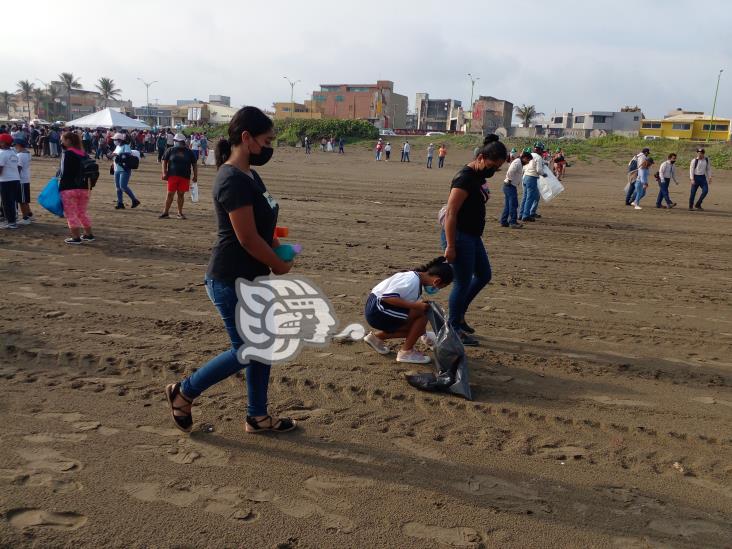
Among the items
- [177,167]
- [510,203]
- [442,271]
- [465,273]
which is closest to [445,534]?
[442,271]

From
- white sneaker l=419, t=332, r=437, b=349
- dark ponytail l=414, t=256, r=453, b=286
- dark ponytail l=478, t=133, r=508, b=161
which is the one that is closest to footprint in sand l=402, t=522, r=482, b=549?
white sneaker l=419, t=332, r=437, b=349

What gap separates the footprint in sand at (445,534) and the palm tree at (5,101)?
13835 centimetres

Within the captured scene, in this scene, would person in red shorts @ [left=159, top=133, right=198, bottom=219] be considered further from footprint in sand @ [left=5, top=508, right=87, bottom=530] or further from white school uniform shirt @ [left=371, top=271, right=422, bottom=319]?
footprint in sand @ [left=5, top=508, right=87, bottom=530]

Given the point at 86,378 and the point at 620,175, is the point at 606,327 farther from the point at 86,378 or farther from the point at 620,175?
the point at 620,175

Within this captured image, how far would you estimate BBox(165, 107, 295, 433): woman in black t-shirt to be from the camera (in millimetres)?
2992

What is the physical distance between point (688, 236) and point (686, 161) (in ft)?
84.4

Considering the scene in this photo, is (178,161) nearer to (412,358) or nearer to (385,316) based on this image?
(385,316)

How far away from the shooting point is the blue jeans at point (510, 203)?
39.2 ft

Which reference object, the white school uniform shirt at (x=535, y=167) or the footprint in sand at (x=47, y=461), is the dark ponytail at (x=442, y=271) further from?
the white school uniform shirt at (x=535, y=167)

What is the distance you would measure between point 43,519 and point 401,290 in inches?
111

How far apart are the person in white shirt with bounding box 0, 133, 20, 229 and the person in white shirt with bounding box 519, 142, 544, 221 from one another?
9.55 m

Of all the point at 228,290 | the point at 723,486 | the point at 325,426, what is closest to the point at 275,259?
the point at 228,290

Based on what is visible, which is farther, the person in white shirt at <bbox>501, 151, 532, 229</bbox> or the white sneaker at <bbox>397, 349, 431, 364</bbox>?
the person in white shirt at <bbox>501, 151, 532, 229</bbox>

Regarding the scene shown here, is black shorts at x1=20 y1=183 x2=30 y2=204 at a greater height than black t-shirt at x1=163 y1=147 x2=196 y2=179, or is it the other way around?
black t-shirt at x1=163 y1=147 x2=196 y2=179
